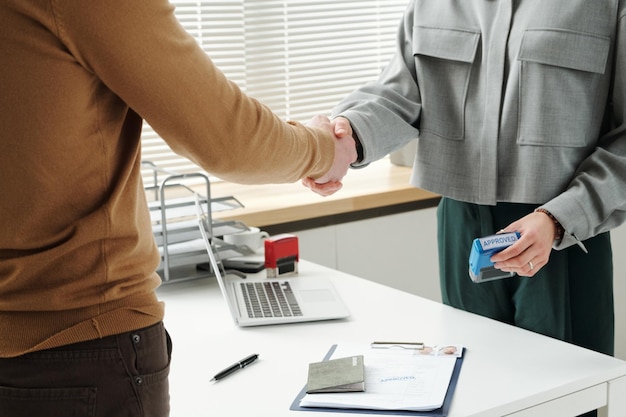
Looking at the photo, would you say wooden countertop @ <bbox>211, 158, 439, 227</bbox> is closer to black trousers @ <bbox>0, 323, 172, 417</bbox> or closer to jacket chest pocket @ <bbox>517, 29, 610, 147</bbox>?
jacket chest pocket @ <bbox>517, 29, 610, 147</bbox>

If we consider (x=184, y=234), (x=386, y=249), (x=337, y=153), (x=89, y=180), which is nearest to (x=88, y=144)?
(x=89, y=180)

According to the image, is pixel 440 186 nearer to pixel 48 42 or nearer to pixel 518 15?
pixel 518 15

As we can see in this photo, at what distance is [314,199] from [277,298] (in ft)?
3.09

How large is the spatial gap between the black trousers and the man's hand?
800 mm

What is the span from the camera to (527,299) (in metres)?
1.89

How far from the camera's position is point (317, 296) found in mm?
2047

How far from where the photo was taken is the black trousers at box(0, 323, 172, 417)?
41.9 inches

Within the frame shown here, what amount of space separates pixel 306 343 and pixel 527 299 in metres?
0.50

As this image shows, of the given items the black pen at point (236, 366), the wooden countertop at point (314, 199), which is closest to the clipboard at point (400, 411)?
the black pen at point (236, 366)

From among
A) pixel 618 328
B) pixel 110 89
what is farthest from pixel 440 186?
pixel 618 328

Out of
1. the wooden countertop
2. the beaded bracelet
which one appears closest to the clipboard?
the beaded bracelet

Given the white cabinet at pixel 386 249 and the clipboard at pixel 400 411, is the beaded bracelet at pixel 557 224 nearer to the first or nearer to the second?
the clipboard at pixel 400 411

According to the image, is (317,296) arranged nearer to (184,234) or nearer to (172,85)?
(184,234)

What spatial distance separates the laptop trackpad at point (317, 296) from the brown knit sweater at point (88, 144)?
0.89m
